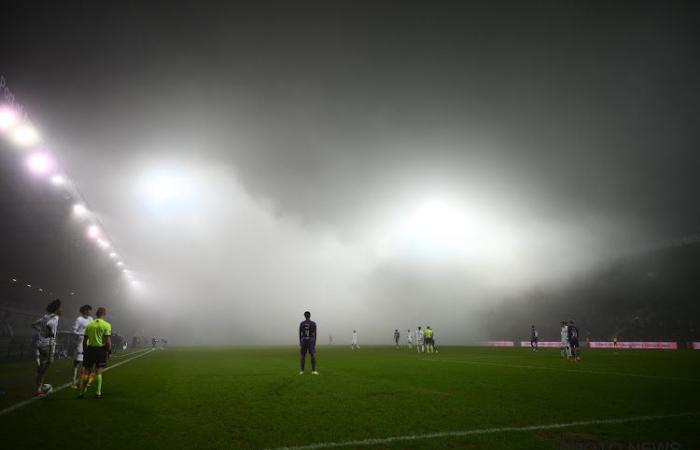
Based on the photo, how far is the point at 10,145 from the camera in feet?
75.3

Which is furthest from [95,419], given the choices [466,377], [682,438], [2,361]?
[2,361]

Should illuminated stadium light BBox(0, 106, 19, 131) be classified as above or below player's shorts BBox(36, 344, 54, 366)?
above

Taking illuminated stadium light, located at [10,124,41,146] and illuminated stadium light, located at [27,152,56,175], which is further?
illuminated stadium light, located at [27,152,56,175]

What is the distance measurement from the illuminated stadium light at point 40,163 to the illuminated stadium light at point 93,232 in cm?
1497

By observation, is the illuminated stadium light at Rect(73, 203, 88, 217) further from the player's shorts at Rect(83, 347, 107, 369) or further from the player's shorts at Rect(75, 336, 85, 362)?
the player's shorts at Rect(83, 347, 107, 369)

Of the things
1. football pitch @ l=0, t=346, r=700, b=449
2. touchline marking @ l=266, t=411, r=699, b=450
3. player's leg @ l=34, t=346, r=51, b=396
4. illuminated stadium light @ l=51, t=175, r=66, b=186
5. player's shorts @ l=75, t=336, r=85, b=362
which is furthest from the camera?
illuminated stadium light @ l=51, t=175, r=66, b=186

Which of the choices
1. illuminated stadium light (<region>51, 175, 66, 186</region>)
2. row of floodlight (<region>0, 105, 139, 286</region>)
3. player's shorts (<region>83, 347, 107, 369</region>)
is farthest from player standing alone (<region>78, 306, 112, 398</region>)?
illuminated stadium light (<region>51, 175, 66, 186</region>)

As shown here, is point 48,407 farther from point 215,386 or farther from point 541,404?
point 541,404

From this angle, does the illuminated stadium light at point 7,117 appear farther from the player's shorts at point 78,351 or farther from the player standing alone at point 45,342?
the player's shorts at point 78,351

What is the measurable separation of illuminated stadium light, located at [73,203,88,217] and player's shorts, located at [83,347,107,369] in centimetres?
2843

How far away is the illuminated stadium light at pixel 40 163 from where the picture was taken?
2453 cm

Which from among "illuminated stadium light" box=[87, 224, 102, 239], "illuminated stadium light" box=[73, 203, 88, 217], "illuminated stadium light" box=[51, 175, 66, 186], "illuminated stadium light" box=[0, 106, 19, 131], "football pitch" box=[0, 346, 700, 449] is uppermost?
"illuminated stadium light" box=[0, 106, 19, 131]

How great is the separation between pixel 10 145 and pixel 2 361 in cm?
1427

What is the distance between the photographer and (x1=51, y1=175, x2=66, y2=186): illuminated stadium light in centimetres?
2780
